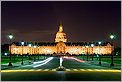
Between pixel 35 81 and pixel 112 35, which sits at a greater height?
pixel 112 35

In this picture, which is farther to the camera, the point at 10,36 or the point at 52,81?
the point at 10,36

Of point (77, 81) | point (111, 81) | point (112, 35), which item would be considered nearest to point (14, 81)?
point (77, 81)

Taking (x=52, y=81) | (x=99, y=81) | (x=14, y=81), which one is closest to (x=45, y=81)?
(x=52, y=81)

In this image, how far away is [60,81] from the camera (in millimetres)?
19594

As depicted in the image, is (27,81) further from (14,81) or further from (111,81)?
(111,81)

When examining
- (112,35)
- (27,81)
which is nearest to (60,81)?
(27,81)

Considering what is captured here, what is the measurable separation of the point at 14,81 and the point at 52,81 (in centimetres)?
200

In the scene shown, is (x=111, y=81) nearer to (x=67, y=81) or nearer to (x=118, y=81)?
(x=118, y=81)

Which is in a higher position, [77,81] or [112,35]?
[112,35]

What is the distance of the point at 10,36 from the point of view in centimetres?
4881

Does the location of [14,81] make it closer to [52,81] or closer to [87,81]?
[52,81]

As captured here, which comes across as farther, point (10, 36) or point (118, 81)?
point (10, 36)

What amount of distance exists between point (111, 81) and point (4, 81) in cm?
562

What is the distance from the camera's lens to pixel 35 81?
1945 centimetres
